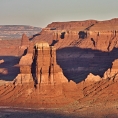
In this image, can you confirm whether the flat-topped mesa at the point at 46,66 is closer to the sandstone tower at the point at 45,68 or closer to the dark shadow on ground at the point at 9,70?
the sandstone tower at the point at 45,68

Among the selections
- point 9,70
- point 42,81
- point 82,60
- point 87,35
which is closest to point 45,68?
point 42,81

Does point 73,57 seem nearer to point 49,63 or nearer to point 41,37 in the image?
point 41,37

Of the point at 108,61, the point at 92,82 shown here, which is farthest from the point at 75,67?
the point at 92,82

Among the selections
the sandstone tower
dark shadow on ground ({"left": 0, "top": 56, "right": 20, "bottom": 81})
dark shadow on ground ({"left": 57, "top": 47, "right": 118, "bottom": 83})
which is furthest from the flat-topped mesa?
dark shadow on ground ({"left": 0, "top": 56, "right": 20, "bottom": 81})

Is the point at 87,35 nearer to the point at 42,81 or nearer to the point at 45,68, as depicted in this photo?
the point at 45,68

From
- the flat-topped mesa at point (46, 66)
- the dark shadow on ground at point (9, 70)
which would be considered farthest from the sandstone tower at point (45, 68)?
the dark shadow on ground at point (9, 70)

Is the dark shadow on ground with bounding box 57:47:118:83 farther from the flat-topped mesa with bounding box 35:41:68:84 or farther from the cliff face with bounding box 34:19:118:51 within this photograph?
the flat-topped mesa with bounding box 35:41:68:84
